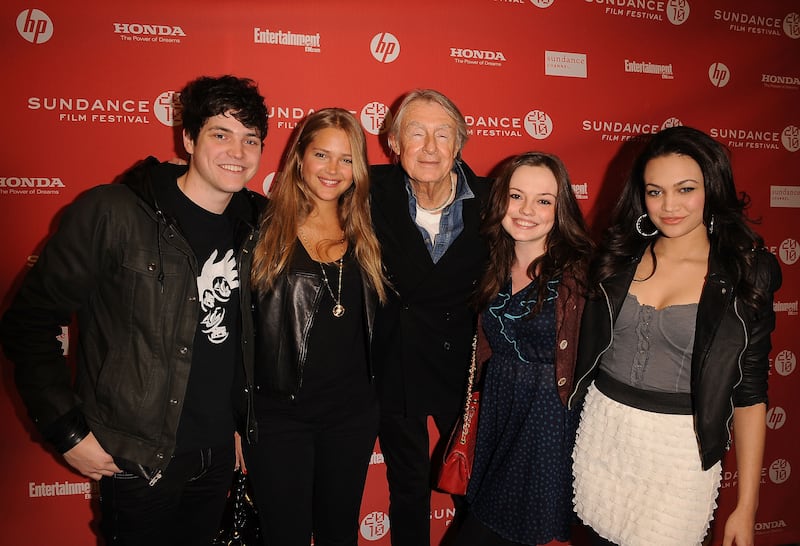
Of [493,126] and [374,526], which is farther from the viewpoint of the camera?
[374,526]

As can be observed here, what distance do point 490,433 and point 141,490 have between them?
4.83 ft

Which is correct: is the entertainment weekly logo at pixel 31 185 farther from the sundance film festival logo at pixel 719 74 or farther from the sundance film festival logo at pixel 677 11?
the sundance film festival logo at pixel 719 74

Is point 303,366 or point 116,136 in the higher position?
point 116,136

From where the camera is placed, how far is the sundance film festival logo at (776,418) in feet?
13.2

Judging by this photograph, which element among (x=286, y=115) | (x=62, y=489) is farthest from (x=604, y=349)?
(x=62, y=489)

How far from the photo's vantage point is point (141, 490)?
193cm

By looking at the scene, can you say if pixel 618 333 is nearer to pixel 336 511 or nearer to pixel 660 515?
pixel 660 515

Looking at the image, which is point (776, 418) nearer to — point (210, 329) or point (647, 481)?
point (647, 481)

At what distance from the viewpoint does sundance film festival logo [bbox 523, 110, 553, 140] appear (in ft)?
11.5

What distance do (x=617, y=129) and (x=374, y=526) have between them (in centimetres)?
331

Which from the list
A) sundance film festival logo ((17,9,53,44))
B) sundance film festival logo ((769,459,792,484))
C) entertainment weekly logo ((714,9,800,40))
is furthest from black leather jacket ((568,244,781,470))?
sundance film festival logo ((17,9,53,44))

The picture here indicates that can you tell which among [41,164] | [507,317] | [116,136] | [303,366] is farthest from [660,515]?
[41,164]

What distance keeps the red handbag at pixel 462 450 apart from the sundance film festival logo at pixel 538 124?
67.5 inches

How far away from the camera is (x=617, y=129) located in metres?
3.65
